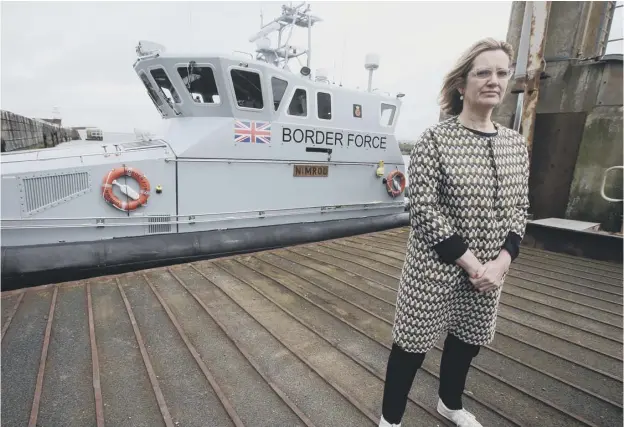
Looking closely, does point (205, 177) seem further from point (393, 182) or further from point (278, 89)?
point (393, 182)

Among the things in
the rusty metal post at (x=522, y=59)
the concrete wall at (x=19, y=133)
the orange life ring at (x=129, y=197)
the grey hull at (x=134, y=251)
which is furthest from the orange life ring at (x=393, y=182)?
the concrete wall at (x=19, y=133)

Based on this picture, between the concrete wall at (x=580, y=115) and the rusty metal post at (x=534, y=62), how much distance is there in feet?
2.16

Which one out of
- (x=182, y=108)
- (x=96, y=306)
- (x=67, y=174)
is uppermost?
(x=182, y=108)

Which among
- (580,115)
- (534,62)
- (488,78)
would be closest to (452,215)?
(488,78)

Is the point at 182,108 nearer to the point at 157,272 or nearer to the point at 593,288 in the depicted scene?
the point at 157,272

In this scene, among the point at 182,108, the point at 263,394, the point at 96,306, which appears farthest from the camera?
the point at 182,108

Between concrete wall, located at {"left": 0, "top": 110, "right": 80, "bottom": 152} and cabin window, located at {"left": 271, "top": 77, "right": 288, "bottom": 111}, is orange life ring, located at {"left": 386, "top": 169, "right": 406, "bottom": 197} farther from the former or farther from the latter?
concrete wall, located at {"left": 0, "top": 110, "right": 80, "bottom": 152}

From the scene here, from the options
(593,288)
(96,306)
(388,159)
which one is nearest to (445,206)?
(96,306)

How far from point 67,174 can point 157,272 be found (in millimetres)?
1817

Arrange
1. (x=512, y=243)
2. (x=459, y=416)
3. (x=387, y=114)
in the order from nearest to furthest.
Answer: (x=512, y=243)
(x=459, y=416)
(x=387, y=114)

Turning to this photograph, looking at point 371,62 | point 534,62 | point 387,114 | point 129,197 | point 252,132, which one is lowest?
point 129,197

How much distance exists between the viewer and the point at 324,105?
6105mm

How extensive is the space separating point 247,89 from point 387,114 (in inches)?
128

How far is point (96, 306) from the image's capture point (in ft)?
9.55
